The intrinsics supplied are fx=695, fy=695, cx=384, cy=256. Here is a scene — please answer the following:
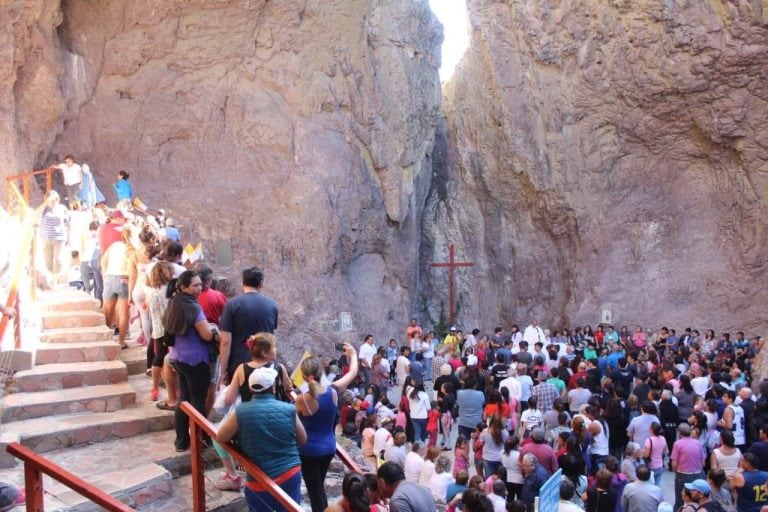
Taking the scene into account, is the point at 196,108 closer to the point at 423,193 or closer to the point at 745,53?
the point at 423,193

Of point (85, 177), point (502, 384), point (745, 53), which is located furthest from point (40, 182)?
point (745, 53)

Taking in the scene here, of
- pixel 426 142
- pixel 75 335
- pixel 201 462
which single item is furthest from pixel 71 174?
pixel 426 142

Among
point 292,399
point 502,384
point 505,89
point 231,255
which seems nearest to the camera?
point 292,399

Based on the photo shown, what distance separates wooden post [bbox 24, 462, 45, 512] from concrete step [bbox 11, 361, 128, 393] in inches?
124

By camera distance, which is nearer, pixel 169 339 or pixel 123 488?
pixel 123 488

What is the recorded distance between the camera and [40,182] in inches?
658

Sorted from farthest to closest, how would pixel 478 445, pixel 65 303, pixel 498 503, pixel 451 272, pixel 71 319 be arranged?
pixel 451 272 < pixel 478 445 < pixel 65 303 < pixel 71 319 < pixel 498 503

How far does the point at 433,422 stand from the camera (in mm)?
11312

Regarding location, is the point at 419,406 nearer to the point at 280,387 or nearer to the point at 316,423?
the point at 316,423

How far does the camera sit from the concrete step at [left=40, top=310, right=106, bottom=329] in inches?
339

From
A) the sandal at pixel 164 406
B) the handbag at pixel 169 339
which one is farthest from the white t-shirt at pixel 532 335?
the handbag at pixel 169 339

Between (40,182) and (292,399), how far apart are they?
45.5ft

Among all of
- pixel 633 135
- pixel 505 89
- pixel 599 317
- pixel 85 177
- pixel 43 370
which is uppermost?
pixel 505 89

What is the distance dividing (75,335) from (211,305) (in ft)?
7.74
